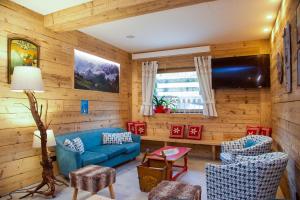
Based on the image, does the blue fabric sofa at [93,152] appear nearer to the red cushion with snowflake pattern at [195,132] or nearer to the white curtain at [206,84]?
the red cushion with snowflake pattern at [195,132]

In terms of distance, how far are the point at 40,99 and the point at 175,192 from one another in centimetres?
282

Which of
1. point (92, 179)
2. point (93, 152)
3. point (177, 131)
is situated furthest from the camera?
point (177, 131)

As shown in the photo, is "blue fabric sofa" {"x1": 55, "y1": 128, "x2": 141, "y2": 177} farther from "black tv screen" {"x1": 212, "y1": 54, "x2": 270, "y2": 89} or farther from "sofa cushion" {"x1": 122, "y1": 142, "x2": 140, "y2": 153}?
"black tv screen" {"x1": 212, "y1": 54, "x2": 270, "y2": 89}

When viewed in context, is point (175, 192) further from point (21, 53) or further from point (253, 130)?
point (253, 130)

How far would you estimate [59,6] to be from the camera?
11.5ft

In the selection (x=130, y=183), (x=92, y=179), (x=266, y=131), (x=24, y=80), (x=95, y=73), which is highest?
(x=95, y=73)

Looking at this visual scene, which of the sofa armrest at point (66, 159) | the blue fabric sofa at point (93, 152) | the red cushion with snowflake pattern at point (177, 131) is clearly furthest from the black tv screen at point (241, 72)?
the sofa armrest at point (66, 159)

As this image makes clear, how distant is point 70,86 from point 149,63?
99.9 inches

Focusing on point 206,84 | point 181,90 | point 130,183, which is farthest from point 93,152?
point 206,84

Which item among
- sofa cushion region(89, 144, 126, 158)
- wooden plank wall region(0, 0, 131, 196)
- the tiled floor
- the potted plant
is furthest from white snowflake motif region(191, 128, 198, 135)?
wooden plank wall region(0, 0, 131, 196)

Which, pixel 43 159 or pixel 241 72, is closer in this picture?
pixel 43 159

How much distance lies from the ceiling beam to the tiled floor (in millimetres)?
2630

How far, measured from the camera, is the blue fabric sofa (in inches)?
140

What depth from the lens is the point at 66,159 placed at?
3.60m
